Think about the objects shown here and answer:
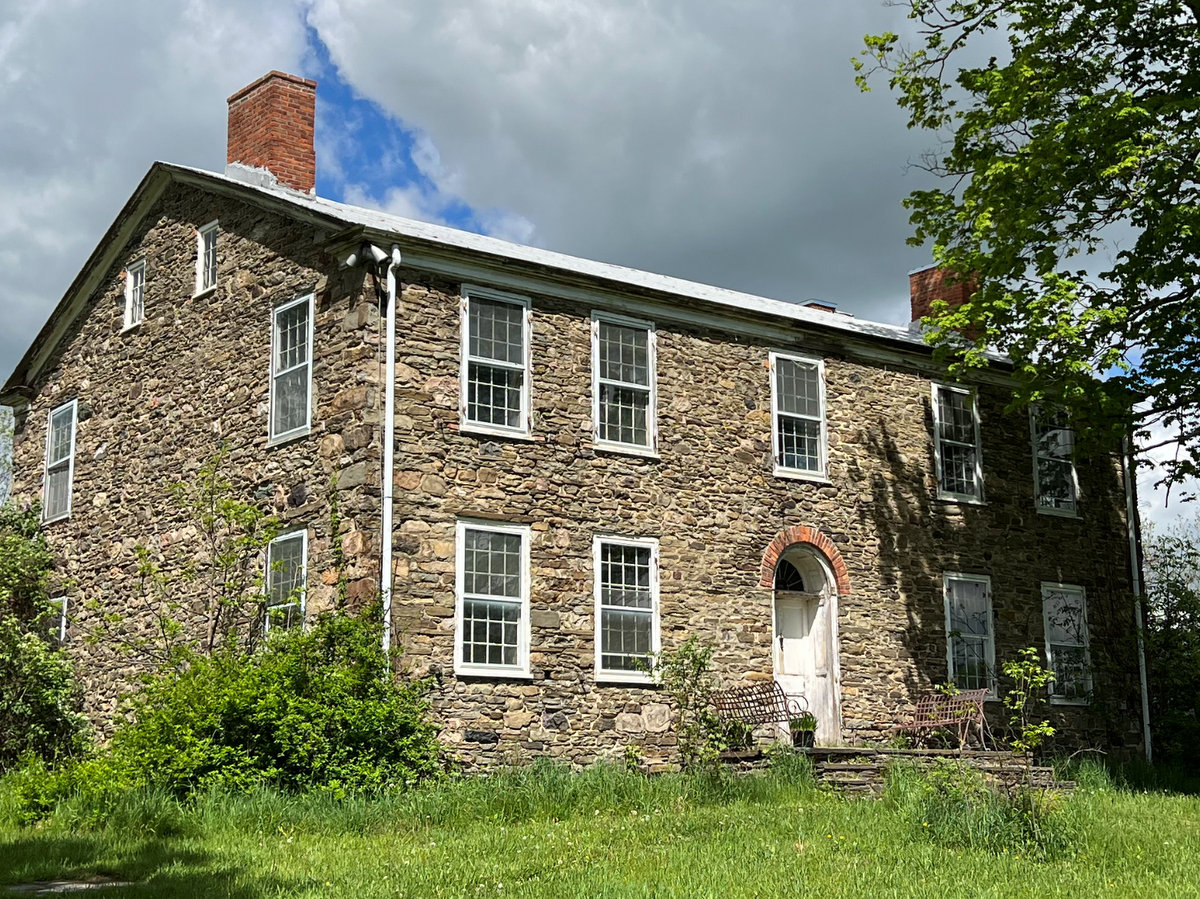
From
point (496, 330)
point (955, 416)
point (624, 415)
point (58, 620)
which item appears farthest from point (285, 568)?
point (955, 416)

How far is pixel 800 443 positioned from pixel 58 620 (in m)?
11.7

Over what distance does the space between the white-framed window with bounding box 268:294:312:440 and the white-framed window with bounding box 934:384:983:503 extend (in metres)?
9.93

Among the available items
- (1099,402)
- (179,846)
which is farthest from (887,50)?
(179,846)

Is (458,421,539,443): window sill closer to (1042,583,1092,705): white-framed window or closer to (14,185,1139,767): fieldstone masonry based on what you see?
(14,185,1139,767): fieldstone masonry

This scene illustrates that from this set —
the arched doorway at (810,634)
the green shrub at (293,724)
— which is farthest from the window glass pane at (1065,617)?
the green shrub at (293,724)

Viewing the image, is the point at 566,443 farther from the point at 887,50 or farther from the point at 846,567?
the point at 887,50

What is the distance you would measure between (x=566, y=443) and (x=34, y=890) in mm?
8762

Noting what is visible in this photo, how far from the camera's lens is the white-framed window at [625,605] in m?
17.3

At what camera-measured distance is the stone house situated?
1627cm

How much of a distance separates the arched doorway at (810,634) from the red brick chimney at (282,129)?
354 inches

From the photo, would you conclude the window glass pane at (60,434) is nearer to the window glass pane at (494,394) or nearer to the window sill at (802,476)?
the window glass pane at (494,394)

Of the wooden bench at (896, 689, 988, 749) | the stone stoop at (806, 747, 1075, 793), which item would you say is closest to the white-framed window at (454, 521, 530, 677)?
the stone stoop at (806, 747, 1075, 793)

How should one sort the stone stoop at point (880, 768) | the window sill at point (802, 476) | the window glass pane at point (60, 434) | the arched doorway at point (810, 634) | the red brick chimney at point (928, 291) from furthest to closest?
the red brick chimney at point (928, 291) → the window glass pane at point (60, 434) → the window sill at point (802, 476) → the arched doorway at point (810, 634) → the stone stoop at point (880, 768)

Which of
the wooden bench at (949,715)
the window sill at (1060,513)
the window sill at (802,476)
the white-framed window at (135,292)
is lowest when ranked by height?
the wooden bench at (949,715)
